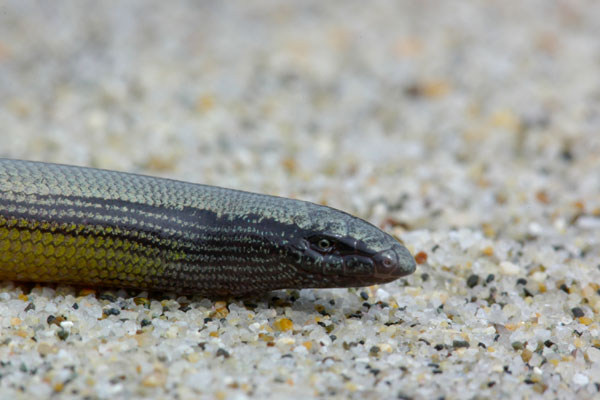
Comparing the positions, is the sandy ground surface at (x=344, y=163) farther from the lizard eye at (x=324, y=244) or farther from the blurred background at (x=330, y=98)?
the lizard eye at (x=324, y=244)

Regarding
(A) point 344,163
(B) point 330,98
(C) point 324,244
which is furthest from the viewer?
(B) point 330,98

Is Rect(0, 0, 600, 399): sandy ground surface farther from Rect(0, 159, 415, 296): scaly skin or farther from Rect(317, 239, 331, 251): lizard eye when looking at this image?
Rect(317, 239, 331, 251): lizard eye

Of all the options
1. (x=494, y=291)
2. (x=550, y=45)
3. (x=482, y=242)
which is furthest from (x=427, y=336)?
(x=550, y=45)

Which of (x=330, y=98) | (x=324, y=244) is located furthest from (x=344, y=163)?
(x=324, y=244)

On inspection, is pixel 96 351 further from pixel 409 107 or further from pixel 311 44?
pixel 311 44

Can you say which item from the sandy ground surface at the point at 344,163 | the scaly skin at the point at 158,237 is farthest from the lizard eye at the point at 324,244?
the sandy ground surface at the point at 344,163

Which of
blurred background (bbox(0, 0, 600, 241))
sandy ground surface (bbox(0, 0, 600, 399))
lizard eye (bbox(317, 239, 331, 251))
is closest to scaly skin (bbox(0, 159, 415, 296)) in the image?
lizard eye (bbox(317, 239, 331, 251))

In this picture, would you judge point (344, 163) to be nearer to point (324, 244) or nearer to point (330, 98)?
point (330, 98)
